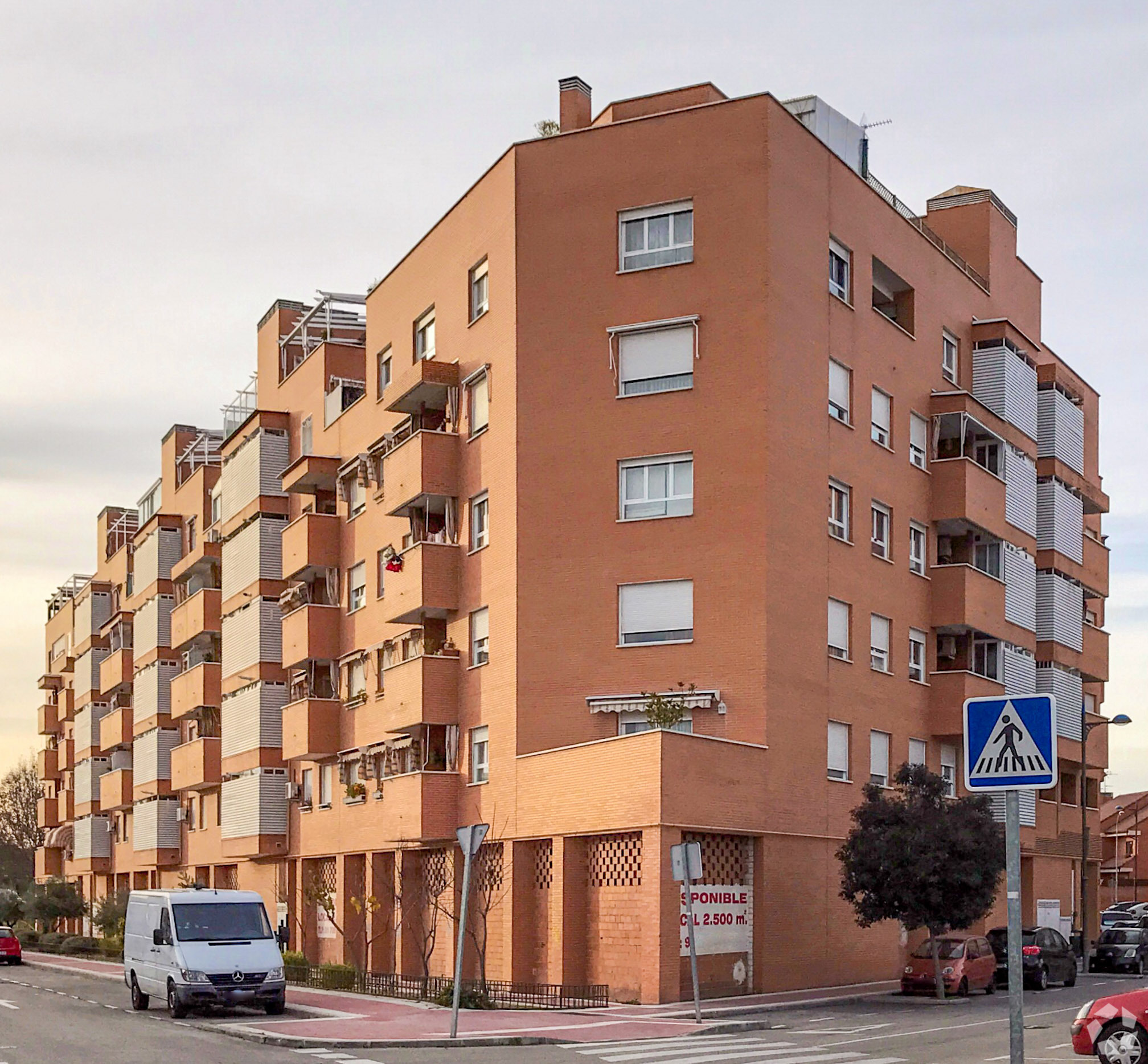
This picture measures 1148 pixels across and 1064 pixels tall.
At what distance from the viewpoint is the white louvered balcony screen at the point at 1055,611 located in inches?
2009

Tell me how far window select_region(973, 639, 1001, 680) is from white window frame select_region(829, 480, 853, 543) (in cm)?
812

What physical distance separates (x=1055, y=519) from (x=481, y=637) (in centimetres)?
2109

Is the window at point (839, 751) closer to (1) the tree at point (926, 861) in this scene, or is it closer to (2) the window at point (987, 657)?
(1) the tree at point (926, 861)

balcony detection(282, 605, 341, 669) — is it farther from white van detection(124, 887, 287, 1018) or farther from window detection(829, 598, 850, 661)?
white van detection(124, 887, 287, 1018)

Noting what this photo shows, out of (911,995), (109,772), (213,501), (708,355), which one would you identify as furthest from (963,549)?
(109,772)

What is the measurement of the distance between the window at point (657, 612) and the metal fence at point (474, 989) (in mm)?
7811

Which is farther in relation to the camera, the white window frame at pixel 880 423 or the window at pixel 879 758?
the white window frame at pixel 880 423

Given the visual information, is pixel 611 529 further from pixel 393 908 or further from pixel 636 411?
pixel 393 908

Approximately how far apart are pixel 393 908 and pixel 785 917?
1223cm

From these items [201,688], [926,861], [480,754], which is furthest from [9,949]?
[926,861]

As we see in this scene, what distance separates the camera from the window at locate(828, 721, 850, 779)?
127ft

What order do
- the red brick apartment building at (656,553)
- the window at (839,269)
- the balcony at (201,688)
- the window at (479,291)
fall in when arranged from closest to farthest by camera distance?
1. the red brick apartment building at (656,553)
2. the window at (839,269)
3. the window at (479,291)
4. the balcony at (201,688)

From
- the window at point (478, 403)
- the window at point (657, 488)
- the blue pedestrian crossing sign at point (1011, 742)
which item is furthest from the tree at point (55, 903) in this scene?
the blue pedestrian crossing sign at point (1011, 742)

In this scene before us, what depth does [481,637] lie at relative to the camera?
39688 millimetres
